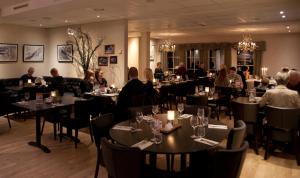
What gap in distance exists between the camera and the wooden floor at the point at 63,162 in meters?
3.92

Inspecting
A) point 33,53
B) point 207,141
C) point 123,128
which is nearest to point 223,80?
point 123,128

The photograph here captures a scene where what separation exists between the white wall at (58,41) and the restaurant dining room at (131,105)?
0.13 feet

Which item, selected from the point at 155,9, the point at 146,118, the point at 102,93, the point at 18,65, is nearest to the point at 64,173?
the point at 146,118

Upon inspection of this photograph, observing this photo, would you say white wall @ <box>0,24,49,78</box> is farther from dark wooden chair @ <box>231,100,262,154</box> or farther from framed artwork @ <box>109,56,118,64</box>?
dark wooden chair @ <box>231,100,262,154</box>

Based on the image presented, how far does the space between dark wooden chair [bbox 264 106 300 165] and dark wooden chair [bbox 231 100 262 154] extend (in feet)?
0.96

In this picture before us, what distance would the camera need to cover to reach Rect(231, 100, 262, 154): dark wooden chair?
4.69 metres

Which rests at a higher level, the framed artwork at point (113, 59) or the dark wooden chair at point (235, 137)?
the framed artwork at point (113, 59)

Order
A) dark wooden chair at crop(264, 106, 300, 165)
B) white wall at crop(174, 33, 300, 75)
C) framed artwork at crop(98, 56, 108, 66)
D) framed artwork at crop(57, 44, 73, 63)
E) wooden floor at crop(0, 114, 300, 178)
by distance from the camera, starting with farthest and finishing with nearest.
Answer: white wall at crop(174, 33, 300, 75) → framed artwork at crop(57, 44, 73, 63) → framed artwork at crop(98, 56, 108, 66) → dark wooden chair at crop(264, 106, 300, 165) → wooden floor at crop(0, 114, 300, 178)

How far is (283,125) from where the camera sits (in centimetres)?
419

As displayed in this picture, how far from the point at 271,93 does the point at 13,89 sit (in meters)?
7.00

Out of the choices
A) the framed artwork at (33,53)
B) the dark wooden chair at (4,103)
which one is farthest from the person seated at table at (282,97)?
the framed artwork at (33,53)

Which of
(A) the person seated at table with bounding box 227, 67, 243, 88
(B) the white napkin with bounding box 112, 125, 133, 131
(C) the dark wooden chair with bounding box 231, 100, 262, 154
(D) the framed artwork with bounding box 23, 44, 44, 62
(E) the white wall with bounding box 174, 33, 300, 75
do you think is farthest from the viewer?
(E) the white wall with bounding box 174, 33, 300, 75

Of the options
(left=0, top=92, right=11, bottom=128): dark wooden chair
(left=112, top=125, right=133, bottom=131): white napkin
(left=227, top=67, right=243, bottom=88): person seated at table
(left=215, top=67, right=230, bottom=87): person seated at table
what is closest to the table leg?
(left=0, top=92, right=11, bottom=128): dark wooden chair

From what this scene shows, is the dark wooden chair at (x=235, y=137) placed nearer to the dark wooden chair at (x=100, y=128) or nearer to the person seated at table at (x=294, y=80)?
the dark wooden chair at (x=100, y=128)
